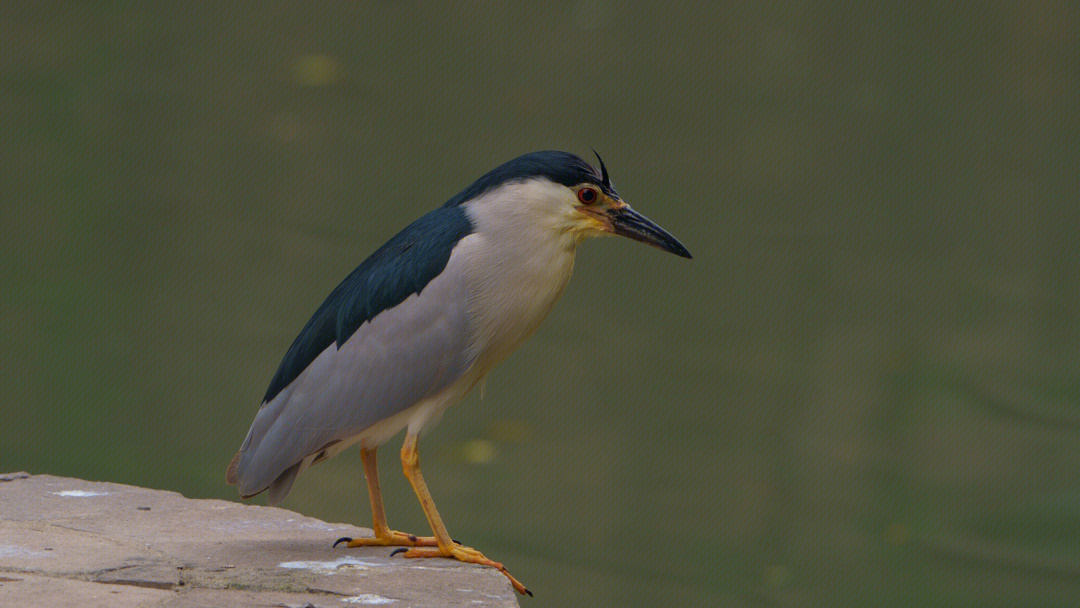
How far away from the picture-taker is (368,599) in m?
2.34

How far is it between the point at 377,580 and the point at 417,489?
207 mm

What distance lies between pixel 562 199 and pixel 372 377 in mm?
546

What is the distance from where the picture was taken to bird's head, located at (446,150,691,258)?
2635 mm

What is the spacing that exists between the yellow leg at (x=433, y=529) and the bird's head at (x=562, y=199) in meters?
0.53

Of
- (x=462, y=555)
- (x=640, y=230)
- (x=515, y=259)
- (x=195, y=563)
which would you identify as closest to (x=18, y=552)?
(x=195, y=563)

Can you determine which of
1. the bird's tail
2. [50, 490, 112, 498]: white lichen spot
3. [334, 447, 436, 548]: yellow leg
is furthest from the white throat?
[50, 490, 112, 498]: white lichen spot

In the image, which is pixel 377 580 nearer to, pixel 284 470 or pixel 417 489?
pixel 417 489

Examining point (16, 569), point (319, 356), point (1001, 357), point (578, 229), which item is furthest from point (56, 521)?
point (1001, 357)

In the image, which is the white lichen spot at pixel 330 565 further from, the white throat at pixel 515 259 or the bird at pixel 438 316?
the white throat at pixel 515 259

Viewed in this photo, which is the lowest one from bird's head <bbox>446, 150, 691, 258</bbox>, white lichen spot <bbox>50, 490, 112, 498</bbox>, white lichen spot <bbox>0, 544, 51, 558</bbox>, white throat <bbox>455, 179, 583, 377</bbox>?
white lichen spot <bbox>0, 544, 51, 558</bbox>

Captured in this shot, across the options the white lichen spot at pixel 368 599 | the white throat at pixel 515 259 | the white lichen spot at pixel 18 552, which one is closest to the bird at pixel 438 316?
the white throat at pixel 515 259

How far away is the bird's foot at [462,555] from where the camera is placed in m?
2.64

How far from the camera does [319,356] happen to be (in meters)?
2.75

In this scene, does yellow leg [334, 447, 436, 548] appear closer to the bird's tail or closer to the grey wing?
the grey wing
